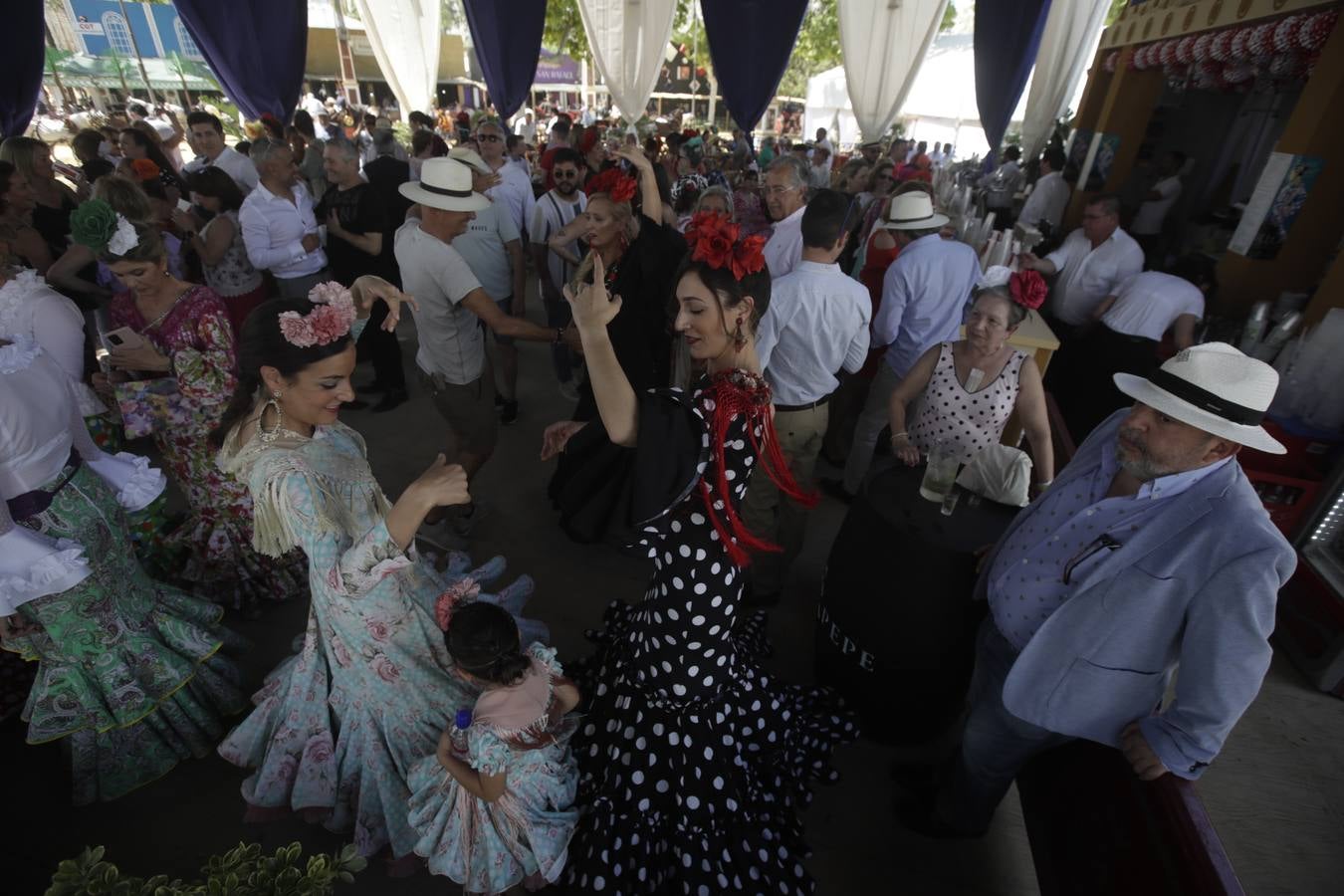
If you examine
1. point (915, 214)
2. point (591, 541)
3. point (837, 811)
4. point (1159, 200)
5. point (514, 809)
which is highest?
point (1159, 200)

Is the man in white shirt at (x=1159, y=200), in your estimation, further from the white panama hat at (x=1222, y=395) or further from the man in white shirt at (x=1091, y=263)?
the white panama hat at (x=1222, y=395)

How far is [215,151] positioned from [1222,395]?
756 cm

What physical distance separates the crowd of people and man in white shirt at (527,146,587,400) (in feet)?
5.40

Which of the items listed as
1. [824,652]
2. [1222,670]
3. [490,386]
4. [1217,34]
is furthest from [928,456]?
[1217,34]

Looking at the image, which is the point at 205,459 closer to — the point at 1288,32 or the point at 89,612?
the point at 89,612

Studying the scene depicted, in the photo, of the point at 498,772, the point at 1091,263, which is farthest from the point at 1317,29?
the point at 498,772

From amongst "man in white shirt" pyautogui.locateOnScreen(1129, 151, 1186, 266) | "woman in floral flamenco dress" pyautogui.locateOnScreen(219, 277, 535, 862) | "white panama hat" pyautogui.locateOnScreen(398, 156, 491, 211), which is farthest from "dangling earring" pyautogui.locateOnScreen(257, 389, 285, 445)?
"man in white shirt" pyautogui.locateOnScreen(1129, 151, 1186, 266)

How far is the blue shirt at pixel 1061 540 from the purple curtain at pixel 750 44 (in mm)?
7637

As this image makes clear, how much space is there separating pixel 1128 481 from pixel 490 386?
10.1 feet

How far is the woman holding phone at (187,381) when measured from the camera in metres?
2.54

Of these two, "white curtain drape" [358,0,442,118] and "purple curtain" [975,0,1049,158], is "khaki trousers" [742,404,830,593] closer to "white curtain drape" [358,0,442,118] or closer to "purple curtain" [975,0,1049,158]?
"purple curtain" [975,0,1049,158]

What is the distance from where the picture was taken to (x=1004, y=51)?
705 cm

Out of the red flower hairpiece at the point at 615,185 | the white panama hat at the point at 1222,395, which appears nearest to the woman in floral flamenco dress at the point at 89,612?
the red flower hairpiece at the point at 615,185

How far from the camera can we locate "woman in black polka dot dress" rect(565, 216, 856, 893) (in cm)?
151
